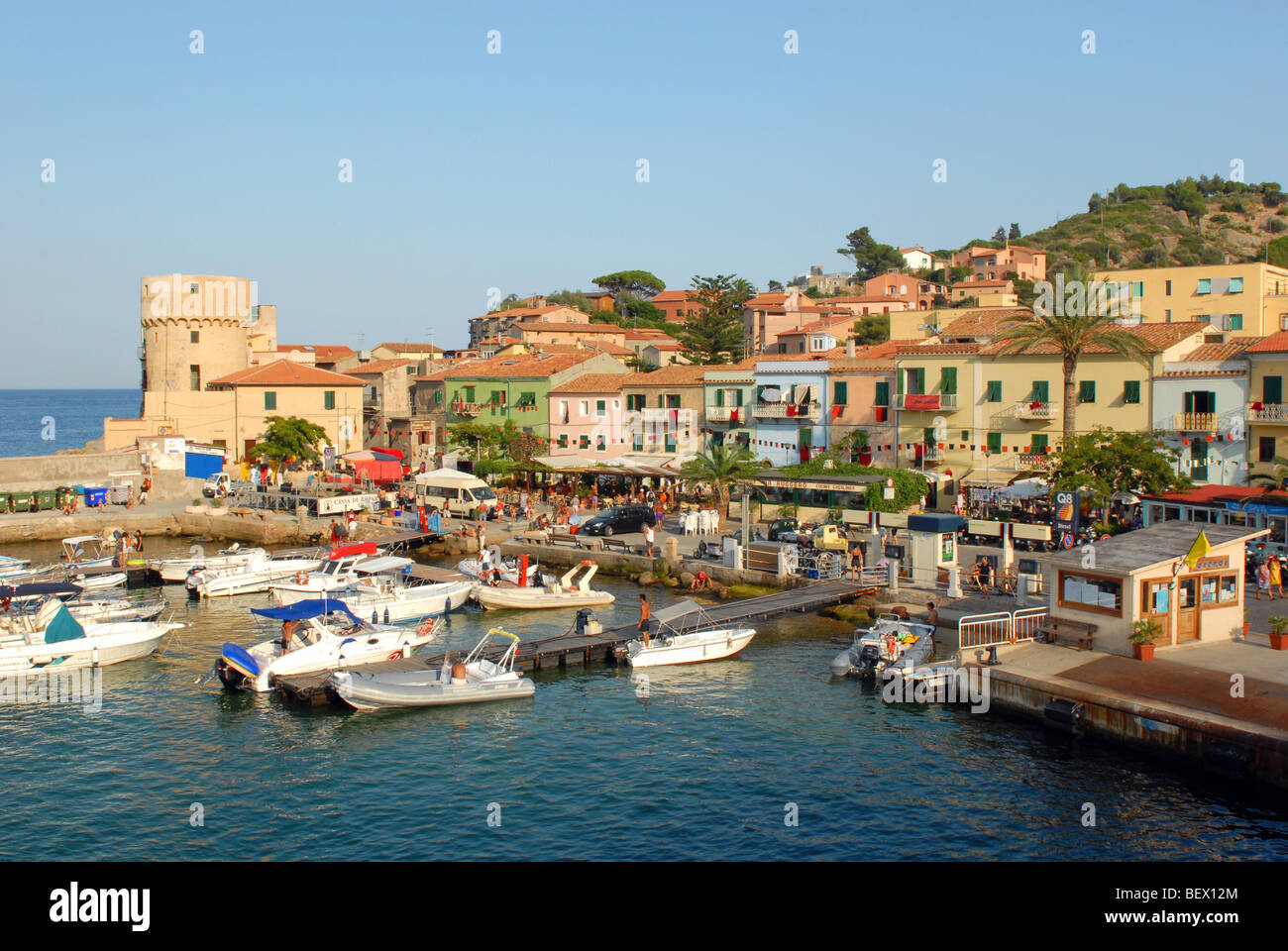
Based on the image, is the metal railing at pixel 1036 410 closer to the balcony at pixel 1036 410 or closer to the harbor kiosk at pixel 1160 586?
the balcony at pixel 1036 410

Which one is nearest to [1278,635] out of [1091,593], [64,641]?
[1091,593]

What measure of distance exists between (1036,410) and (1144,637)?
23.0 m

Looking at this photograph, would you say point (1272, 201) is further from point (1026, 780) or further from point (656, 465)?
point (1026, 780)

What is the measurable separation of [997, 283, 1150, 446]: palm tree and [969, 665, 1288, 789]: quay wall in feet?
63.1

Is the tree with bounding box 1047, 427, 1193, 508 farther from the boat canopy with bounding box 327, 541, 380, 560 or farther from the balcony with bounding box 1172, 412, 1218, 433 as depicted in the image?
the boat canopy with bounding box 327, 541, 380, 560

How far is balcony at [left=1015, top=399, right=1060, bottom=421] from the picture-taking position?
45.6 metres

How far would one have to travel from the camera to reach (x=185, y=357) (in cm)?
7894

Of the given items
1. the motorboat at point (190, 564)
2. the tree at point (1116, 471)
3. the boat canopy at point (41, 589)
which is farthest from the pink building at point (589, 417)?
the boat canopy at point (41, 589)

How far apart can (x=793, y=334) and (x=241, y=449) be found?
3708cm

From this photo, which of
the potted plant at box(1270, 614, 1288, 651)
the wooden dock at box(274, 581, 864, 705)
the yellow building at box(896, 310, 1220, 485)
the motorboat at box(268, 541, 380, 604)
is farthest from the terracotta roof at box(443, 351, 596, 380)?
the potted plant at box(1270, 614, 1288, 651)

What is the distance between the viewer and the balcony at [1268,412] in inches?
1566

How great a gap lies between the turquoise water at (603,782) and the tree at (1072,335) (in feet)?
67.2
